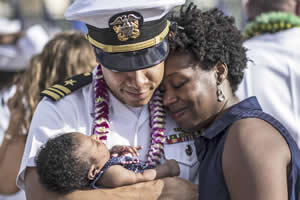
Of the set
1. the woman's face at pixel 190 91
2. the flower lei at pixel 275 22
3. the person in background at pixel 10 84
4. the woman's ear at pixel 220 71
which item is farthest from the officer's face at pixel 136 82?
the flower lei at pixel 275 22

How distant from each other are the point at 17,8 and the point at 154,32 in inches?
401

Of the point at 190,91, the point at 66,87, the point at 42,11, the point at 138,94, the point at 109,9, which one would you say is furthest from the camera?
the point at 42,11

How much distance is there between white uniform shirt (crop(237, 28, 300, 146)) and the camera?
329 cm

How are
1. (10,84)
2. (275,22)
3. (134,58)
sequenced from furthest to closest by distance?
(10,84) < (275,22) < (134,58)

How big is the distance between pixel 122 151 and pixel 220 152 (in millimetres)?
582

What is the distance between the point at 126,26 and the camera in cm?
233

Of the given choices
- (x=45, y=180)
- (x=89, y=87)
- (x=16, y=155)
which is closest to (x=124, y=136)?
(x=89, y=87)

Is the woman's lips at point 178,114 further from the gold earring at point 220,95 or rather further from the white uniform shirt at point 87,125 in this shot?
the gold earring at point 220,95

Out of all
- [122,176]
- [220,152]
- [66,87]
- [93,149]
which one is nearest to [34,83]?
[66,87]

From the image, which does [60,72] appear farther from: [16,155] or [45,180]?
[45,180]

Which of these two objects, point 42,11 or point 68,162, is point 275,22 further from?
point 42,11

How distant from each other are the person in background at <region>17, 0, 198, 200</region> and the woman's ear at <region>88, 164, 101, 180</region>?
8 centimetres

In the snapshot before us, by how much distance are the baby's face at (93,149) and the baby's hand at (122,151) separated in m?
0.07

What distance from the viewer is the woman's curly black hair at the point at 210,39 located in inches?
102
